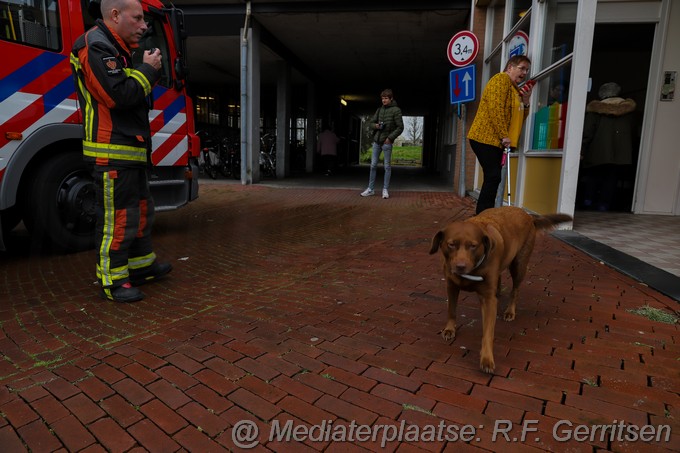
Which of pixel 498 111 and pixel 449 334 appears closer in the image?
pixel 449 334

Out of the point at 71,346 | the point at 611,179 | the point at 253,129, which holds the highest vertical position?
the point at 253,129

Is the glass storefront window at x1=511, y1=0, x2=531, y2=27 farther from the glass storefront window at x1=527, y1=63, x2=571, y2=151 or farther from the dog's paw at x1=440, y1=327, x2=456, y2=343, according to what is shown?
the dog's paw at x1=440, y1=327, x2=456, y2=343

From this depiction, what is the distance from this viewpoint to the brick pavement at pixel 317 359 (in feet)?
6.06

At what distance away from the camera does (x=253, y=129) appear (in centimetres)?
1195

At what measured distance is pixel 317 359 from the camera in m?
2.41

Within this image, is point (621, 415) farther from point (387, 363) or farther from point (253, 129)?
point (253, 129)

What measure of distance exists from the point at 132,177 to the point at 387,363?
2291 millimetres

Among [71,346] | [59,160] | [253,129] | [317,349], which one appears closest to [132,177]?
[71,346]

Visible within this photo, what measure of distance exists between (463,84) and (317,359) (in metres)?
8.05

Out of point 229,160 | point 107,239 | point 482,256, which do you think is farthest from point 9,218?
point 229,160

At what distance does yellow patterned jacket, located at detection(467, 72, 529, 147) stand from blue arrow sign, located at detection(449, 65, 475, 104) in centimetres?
427

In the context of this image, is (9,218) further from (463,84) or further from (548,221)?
(463,84)

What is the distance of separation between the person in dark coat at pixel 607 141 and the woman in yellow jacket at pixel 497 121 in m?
3.03

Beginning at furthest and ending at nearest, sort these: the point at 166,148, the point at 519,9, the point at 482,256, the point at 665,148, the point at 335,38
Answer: the point at 335,38 → the point at 519,9 → the point at 665,148 → the point at 166,148 → the point at 482,256
